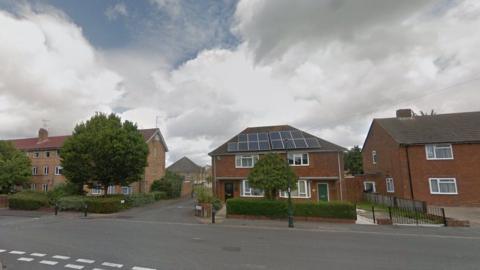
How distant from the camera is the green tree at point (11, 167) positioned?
3262 centimetres

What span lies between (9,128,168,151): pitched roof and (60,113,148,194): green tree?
9.75m

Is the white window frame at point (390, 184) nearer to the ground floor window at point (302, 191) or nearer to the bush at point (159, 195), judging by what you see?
the ground floor window at point (302, 191)

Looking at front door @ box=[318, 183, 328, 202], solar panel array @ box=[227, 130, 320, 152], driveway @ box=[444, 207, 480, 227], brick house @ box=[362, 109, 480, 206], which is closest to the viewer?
driveway @ box=[444, 207, 480, 227]

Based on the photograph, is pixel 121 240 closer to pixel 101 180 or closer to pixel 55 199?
pixel 101 180

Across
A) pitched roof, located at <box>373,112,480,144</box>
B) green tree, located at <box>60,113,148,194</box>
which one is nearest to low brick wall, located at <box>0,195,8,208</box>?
green tree, located at <box>60,113,148,194</box>

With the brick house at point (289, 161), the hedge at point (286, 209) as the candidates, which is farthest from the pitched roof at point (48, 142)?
the hedge at point (286, 209)

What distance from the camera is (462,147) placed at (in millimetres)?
23062

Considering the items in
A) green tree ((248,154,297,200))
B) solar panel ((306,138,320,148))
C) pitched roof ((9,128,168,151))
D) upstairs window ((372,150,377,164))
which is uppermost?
pitched roof ((9,128,168,151))

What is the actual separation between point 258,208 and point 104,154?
52.9ft

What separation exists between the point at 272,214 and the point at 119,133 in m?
16.9

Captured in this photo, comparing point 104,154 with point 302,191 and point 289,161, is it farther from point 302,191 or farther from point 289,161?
point 302,191

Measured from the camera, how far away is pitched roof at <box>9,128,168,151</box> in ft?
124

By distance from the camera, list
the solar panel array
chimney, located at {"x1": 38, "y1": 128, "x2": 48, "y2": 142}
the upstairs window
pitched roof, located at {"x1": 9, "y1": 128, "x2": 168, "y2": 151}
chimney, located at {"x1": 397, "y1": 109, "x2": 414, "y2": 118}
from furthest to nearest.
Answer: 1. chimney, located at {"x1": 38, "y1": 128, "x2": 48, "y2": 142}
2. pitched roof, located at {"x1": 9, "y1": 128, "x2": 168, "y2": 151}
3. the upstairs window
4. chimney, located at {"x1": 397, "y1": 109, "x2": 414, "y2": 118}
5. the solar panel array

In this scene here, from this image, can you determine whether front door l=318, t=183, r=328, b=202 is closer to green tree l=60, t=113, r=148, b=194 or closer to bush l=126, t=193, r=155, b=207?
green tree l=60, t=113, r=148, b=194
